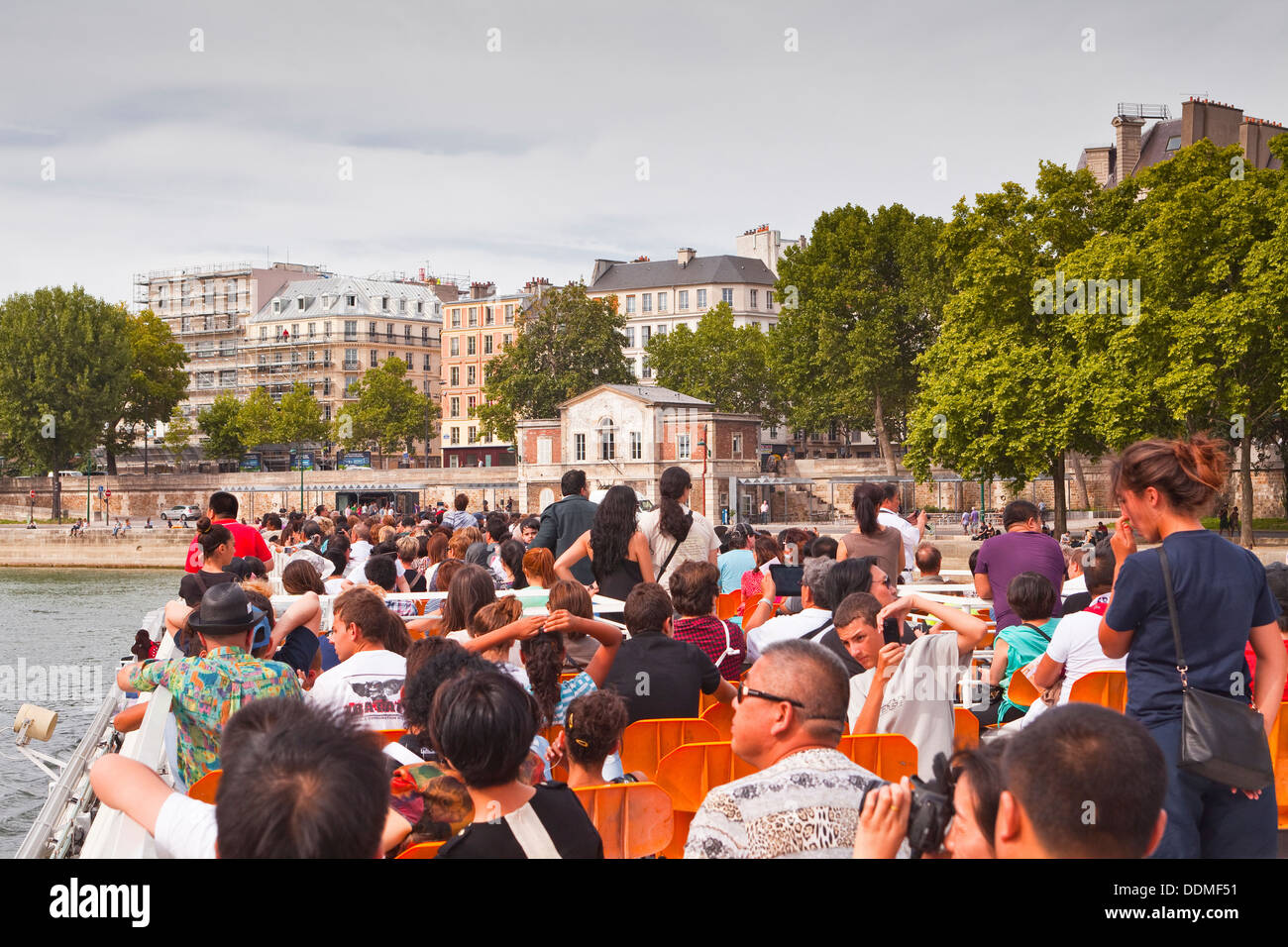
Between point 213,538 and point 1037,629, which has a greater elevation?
point 213,538

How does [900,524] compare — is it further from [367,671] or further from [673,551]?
[367,671]

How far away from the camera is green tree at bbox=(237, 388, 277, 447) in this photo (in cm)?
9012

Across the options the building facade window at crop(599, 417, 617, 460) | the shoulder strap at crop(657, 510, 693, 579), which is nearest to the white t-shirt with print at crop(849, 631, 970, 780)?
the shoulder strap at crop(657, 510, 693, 579)

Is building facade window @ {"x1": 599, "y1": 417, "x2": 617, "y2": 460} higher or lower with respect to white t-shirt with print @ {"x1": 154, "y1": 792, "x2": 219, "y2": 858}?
higher

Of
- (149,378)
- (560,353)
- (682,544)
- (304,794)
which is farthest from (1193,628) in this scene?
(149,378)

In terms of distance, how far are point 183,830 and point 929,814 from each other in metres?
1.73

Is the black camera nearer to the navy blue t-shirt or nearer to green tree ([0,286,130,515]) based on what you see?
the navy blue t-shirt

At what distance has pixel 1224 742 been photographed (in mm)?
3725

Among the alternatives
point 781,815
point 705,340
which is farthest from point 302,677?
point 705,340

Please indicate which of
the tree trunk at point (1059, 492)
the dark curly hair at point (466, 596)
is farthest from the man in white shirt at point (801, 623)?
the tree trunk at point (1059, 492)

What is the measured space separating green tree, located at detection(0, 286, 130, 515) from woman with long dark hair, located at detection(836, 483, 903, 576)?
243 ft

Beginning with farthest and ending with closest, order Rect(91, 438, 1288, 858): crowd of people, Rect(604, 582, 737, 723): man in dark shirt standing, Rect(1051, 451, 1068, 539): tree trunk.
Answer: Rect(1051, 451, 1068, 539): tree trunk < Rect(604, 582, 737, 723): man in dark shirt standing < Rect(91, 438, 1288, 858): crowd of people

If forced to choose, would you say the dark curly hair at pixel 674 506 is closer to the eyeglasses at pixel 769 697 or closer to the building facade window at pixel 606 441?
the eyeglasses at pixel 769 697

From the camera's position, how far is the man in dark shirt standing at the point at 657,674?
18.3 feet
